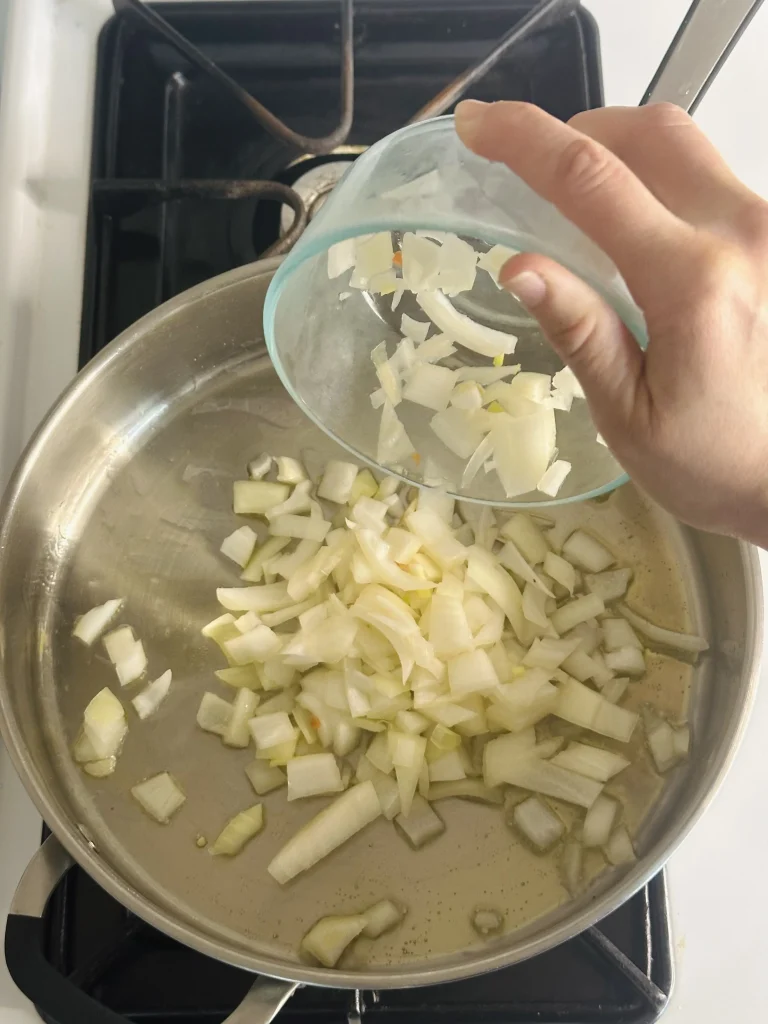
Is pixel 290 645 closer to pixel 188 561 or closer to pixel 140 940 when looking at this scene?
pixel 188 561

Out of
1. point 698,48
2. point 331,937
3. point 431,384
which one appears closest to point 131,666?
point 331,937

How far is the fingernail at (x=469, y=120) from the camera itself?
1.84 feet

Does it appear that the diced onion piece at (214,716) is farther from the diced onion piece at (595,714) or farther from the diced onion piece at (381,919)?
the diced onion piece at (595,714)

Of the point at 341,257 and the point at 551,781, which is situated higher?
the point at 341,257

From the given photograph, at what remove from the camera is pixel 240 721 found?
90 centimetres

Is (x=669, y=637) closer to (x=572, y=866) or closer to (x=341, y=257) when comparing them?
(x=572, y=866)

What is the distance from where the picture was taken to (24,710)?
0.89 meters

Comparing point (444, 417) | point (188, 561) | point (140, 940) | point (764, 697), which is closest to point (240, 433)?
point (188, 561)

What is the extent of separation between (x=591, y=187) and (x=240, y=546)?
62cm

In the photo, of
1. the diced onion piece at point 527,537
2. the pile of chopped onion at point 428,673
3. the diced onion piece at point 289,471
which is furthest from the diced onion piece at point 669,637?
the diced onion piece at point 289,471

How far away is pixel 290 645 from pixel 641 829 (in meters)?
0.44

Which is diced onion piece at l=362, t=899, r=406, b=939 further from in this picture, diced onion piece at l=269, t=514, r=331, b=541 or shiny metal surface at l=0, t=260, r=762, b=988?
diced onion piece at l=269, t=514, r=331, b=541

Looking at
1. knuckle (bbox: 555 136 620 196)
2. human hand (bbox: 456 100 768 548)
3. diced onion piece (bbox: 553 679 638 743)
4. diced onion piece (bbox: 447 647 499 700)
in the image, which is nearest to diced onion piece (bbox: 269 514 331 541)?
diced onion piece (bbox: 447 647 499 700)

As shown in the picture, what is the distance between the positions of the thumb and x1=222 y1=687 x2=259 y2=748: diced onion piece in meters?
0.52
